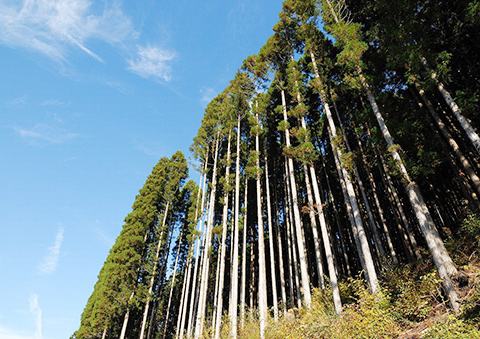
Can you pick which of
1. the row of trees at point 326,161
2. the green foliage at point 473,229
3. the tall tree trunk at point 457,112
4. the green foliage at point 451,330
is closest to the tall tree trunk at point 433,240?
the row of trees at point 326,161

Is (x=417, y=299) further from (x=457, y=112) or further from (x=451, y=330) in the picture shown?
(x=457, y=112)

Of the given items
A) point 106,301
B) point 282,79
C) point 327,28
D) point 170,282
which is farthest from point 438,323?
point 170,282

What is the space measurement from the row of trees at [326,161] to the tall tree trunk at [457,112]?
3 centimetres

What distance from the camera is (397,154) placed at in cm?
848

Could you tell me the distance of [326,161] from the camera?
1881 cm

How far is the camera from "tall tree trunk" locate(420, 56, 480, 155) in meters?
7.33

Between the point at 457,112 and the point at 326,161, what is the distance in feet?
35.7

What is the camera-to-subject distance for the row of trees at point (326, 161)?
959cm

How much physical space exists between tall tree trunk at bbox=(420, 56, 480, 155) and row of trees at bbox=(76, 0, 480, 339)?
35mm

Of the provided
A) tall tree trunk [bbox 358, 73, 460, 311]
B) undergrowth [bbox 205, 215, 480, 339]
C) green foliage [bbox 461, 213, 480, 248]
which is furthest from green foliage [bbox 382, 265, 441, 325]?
green foliage [bbox 461, 213, 480, 248]

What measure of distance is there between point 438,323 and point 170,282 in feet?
83.1

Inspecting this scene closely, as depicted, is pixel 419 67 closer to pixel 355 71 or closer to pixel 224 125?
pixel 355 71

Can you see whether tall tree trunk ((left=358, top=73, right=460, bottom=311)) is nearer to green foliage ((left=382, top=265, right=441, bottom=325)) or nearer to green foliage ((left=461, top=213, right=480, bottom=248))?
green foliage ((left=382, top=265, right=441, bottom=325))

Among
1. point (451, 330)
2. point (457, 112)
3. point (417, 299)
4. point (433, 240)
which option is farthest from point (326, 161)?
point (451, 330)
